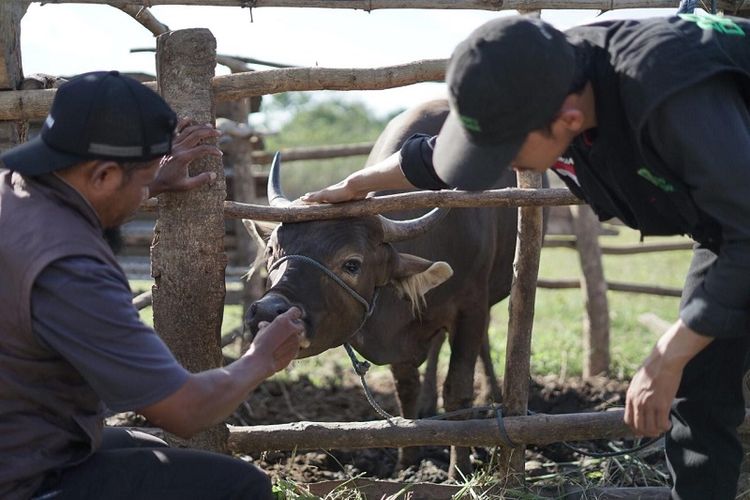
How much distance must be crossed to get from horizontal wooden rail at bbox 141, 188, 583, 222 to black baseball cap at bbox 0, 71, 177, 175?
1.39 meters

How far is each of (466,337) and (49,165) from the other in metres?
3.50

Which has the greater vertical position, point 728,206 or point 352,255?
point 728,206

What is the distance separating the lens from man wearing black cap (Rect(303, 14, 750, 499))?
2.50m

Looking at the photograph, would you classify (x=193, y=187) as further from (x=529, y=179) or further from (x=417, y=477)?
(x=417, y=477)

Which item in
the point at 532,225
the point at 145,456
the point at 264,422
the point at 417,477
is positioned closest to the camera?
the point at 145,456

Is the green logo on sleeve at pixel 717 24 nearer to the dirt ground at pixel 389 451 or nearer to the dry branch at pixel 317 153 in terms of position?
the dirt ground at pixel 389 451

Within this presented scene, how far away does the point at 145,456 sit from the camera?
2828 millimetres

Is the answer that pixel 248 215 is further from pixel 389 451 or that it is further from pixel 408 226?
pixel 389 451

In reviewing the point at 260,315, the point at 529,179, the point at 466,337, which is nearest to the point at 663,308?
the point at 466,337

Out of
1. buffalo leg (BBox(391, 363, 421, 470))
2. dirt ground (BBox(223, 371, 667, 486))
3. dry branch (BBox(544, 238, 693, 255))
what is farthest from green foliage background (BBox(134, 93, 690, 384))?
buffalo leg (BBox(391, 363, 421, 470))

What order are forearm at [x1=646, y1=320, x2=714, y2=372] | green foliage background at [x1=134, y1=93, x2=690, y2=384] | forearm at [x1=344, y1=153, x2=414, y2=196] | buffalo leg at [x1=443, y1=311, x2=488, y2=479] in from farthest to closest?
green foliage background at [x1=134, y1=93, x2=690, y2=384], buffalo leg at [x1=443, y1=311, x2=488, y2=479], forearm at [x1=344, y1=153, x2=414, y2=196], forearm at [x1=646, y1=320, x2=714, y2=372]

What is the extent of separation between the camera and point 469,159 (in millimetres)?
2691

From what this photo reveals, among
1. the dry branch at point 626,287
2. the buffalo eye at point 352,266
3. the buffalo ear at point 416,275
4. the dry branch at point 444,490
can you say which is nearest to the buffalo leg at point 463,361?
the buffalo ear at point 416,275

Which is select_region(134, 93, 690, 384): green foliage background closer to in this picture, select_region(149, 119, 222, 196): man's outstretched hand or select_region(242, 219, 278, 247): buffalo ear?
select_region(242, 219, 278, 247): buffalo ear
